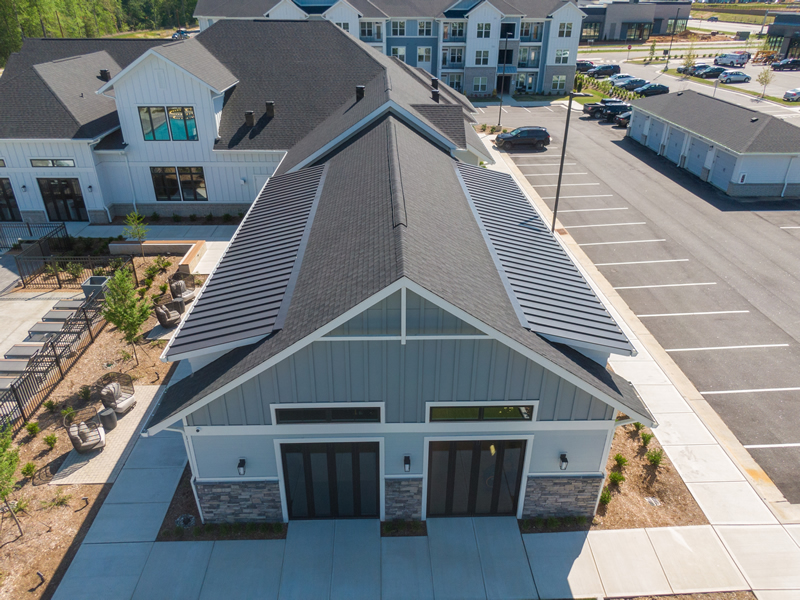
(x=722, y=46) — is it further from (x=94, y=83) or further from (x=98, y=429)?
(x=98, y=429)

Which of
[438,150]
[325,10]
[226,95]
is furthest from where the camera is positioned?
[325,10]

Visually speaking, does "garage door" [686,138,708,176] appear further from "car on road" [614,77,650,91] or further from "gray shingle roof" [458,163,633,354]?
"car on road" [614,77,650,91]

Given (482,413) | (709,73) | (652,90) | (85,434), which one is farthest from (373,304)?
(709,73)

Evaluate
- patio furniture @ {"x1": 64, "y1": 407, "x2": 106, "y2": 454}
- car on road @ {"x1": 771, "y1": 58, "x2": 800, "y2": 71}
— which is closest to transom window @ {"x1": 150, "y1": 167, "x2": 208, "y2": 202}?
patio furniture @ {"x1": 64, "y1": 407, "x2": 106, "y2": 454}

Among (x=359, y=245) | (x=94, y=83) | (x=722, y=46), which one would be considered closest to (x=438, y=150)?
(x=359, y=245)

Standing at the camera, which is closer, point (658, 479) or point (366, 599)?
point (366, 599)

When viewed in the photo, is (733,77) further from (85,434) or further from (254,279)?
(85,434)

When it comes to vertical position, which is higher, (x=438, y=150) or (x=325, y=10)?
(x=325, y=10)

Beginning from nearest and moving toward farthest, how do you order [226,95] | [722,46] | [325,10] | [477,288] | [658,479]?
[477,288], [658,479], [226,95], [325,10], [722,46]
